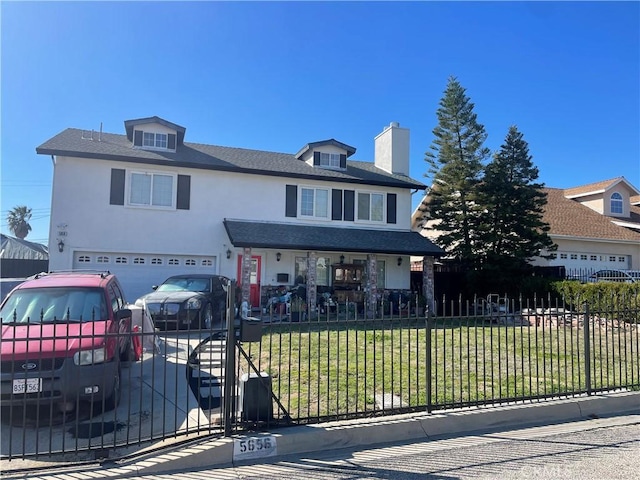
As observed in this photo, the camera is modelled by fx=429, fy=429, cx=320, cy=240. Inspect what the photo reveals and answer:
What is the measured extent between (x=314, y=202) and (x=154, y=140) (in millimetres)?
6925

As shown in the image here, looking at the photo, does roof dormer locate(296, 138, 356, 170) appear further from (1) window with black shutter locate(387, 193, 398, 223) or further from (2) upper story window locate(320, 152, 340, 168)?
(1) window with black shutter locate(387, 193, 398, 223)

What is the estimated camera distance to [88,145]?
51.5 feet

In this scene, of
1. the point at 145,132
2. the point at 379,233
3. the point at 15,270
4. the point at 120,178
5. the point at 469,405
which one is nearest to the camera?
the point at 469,405

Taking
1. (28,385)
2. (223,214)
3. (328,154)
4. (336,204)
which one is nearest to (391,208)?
(336,204)

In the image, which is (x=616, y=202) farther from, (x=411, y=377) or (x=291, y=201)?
(x=411, y=377)

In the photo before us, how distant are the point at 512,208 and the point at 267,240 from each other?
11.2m

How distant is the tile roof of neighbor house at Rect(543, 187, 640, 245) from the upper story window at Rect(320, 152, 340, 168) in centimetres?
1146

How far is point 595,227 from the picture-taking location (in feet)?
76.9

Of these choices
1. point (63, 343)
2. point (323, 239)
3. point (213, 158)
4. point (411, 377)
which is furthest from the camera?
point (213, 158)

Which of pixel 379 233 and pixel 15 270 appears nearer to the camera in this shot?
pixel 379 233

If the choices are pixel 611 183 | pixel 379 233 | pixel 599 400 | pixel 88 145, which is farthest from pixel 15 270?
pixel 611 183

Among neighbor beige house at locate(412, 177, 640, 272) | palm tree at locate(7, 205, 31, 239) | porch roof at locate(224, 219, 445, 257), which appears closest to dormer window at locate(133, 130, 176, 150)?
porch roof at locate(224, 219, 445, 257)

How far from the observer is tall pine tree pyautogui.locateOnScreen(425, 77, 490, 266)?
20.1 m

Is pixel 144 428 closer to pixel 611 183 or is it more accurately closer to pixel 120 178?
pixel 120 178
